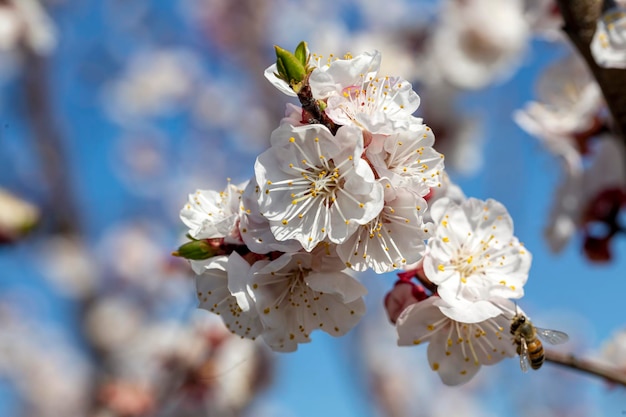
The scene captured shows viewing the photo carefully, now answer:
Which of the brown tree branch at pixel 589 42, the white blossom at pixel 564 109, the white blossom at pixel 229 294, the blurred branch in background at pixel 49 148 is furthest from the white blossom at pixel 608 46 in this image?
the blurred branch in background at pixel 49 148

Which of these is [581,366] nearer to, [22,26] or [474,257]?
[474,257]

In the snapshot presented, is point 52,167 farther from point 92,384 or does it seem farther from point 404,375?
point 404,375

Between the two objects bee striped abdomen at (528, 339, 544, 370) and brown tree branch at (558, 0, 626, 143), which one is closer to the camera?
bee striped abdomen at (528, 339, 544, 370)

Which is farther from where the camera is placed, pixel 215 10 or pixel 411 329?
pixel 215 10

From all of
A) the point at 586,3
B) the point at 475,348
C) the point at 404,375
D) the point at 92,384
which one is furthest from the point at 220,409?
the point at 404,375

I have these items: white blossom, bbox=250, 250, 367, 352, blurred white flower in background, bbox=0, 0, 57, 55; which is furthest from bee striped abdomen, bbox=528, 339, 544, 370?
blurred white flower in background, bbox=0, 0, 57, 55

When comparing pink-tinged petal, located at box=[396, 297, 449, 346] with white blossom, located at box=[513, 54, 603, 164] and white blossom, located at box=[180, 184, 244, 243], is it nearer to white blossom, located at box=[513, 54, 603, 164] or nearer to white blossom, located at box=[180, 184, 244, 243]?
white blossom, located at box=[180, 184, 244, 243]

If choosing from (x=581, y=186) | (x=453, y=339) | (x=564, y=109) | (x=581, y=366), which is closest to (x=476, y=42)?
(x=564, y=109)
